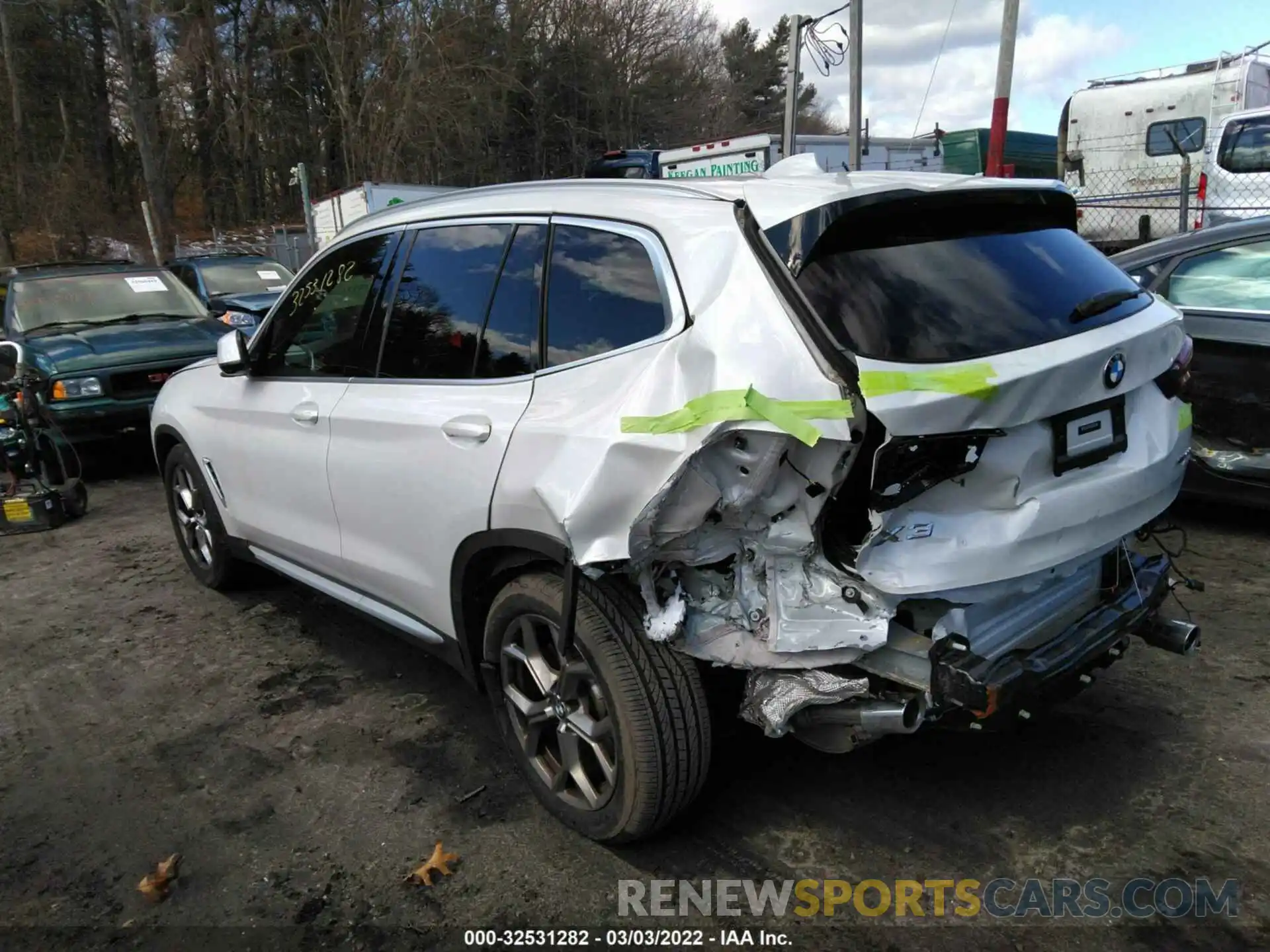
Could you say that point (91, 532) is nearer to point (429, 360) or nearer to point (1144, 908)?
point (429, 360)

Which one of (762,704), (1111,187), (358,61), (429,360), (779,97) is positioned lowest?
(762,704)

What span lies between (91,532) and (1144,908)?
6.52 meters

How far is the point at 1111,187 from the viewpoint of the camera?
642 inches

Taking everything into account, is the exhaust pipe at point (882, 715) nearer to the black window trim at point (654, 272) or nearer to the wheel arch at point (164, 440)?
the black window trim at point (654, 272)

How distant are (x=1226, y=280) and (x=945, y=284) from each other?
129 inches

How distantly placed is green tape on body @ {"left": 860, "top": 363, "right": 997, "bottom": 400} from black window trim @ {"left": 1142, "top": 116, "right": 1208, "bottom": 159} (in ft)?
50.7

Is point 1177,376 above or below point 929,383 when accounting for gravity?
below

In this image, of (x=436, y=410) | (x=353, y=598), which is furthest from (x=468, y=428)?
(x=353, y=598)

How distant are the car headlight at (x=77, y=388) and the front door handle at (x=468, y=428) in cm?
599

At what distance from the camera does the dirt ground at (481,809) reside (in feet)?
8.38

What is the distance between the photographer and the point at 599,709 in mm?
2707

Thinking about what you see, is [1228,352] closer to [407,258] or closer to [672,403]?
[672,403]

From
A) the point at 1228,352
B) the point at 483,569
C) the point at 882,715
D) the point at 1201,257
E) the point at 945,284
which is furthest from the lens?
the point at 1201,257

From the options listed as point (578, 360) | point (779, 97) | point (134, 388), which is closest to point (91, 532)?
point (134, 388)
